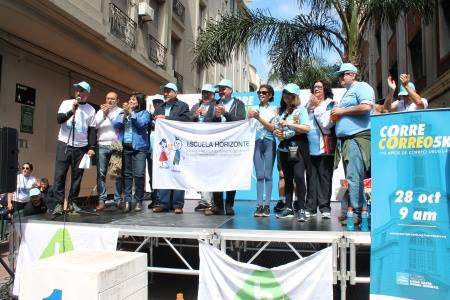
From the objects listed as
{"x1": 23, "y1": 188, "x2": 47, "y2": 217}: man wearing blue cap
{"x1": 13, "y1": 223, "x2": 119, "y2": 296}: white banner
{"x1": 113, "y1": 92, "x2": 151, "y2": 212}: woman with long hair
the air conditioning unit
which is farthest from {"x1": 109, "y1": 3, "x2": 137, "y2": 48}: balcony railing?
{"x1": 13, "y1": 223, "x2": 119, "y2": 296}: white banner

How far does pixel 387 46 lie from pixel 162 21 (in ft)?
34.1

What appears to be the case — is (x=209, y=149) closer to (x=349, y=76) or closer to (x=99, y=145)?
(x=99, y=145)

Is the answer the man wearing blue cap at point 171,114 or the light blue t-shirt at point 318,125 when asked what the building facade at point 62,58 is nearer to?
the man wearing blue cap at point 171,114

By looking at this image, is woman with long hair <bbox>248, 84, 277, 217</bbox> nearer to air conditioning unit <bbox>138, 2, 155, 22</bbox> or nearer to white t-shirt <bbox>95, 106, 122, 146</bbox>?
white t-shirt <bbox>95, 106, 122, 146</bbox>

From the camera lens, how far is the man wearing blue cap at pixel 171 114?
6539 millimetres

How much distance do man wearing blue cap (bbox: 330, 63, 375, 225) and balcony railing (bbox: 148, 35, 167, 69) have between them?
11304 millimetres

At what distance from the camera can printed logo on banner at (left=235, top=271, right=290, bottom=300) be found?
4638 millimetres

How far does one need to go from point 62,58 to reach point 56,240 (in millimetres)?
7707

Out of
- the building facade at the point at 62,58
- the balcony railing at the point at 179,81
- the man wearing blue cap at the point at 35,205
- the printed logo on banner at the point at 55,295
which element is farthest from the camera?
the balcony railing at the point at 179,81

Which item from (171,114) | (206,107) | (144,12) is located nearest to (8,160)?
(171,114)

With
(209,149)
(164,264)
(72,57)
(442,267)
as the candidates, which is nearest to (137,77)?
(72,57)

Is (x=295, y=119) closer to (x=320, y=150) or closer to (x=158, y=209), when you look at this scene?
(x=320, y=150)

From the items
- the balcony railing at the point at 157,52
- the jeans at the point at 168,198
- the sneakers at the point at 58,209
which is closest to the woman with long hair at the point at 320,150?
the jeans at the point at 168,198

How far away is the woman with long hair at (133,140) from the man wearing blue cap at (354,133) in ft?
9.25
